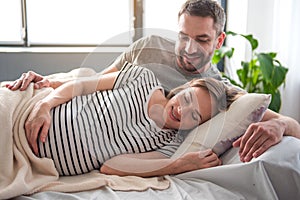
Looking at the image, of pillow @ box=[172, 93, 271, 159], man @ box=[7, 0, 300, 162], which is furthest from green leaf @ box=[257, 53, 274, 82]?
pillow @ box=[172, 93, 271, 159]

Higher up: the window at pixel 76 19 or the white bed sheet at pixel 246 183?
the window at pixel 76 19

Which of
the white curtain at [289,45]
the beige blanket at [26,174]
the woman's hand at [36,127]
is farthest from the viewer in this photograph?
the white curtain at [289,45]

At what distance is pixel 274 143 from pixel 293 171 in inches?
4.2

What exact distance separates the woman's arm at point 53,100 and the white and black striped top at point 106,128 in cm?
2

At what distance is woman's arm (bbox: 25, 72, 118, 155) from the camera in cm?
119

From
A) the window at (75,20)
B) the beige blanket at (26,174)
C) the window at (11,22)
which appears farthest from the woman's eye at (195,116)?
the window at (11,22)

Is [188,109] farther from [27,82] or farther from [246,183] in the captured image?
[27,82]

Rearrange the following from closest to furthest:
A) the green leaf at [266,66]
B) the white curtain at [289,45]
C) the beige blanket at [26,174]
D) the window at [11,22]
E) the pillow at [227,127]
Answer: the beige blanket at [26,174], the pillow at [227,127], the green leaf at [266,66], the white curtain at [289,45], the window at [11,22]

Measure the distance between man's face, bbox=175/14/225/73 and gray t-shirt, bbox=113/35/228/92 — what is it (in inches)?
1.2

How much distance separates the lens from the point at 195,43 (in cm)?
155

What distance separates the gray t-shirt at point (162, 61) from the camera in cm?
155

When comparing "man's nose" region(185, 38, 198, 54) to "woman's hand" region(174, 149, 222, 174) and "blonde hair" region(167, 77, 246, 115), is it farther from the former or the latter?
"woman's hand" region(174, 149, 222, 174)

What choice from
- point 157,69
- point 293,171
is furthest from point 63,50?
point 293,171

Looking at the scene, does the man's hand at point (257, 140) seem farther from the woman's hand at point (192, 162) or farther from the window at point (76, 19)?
the window at point (76, 19)
